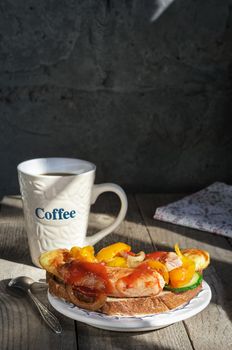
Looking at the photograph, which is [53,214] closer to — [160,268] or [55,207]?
[55,207]

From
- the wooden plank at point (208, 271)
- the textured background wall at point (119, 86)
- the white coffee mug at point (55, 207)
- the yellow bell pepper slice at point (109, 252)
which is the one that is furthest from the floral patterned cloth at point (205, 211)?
the yellow bell pepper slice at point (109, 252)

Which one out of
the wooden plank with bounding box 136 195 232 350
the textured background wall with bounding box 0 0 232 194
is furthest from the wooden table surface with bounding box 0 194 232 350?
the textured background wall with bounding box 0 0 232 194

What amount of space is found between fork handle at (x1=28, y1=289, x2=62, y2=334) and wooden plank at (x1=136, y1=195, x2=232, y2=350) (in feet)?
0.58

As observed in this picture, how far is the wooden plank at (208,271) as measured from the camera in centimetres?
83

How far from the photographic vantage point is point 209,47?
1.62m

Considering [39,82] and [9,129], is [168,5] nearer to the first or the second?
[39,82]

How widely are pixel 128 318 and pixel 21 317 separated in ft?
0.56

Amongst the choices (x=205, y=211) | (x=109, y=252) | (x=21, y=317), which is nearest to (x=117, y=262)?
(x=109, y=252)

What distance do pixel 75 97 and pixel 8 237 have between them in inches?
19.4

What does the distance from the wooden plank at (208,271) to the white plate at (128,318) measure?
1.6 inches

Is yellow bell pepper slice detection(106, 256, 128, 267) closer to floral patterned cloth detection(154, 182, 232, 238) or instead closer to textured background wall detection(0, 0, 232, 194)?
floral patterned cloth detection(154, 182, 232, 238)

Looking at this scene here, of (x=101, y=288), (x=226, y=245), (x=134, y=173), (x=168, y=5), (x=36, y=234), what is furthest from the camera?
(x=134, y=173)

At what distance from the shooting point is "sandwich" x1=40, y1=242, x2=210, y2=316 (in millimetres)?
808

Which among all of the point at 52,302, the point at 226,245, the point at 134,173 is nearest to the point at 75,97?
the point at 134,173
